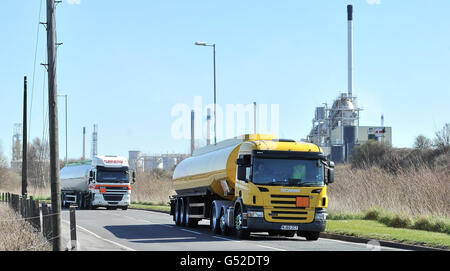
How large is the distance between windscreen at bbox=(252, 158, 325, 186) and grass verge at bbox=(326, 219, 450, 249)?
2.35 meters

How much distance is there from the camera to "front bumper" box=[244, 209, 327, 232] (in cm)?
2203

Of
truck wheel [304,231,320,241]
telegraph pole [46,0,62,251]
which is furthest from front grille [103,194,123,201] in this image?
telegraph pole [46,0,62,251]

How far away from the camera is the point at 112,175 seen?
160 ft

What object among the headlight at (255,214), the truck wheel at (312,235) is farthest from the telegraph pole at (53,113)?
the truck wheel at (312,235)

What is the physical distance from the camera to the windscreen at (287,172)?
2231cm

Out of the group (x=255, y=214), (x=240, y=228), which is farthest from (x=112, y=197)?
(x=255, y=214)

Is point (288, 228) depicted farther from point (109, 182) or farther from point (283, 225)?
point (109, 182)

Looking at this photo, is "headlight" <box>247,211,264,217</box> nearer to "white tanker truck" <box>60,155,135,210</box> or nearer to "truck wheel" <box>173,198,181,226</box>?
"truck wheel" <box>173,198,181,226</box>

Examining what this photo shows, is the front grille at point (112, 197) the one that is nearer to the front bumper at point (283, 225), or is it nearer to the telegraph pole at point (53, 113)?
the front bumper at point (283, 225)

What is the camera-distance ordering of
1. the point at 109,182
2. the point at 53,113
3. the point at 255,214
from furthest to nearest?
the point at 109,182 → the point at 255,214 → the point at 53,113

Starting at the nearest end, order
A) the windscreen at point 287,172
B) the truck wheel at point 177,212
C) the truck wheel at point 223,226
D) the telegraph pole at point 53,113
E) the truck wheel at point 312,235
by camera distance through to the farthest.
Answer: the telegraph pole at point 53,113
the windscreen at point 287,172
the truck wheel at point 312,235
the truck wheel at point 223,226
the truck wheel at point 177,212

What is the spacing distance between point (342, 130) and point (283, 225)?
314 ft

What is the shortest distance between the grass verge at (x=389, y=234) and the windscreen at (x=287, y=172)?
235cm
